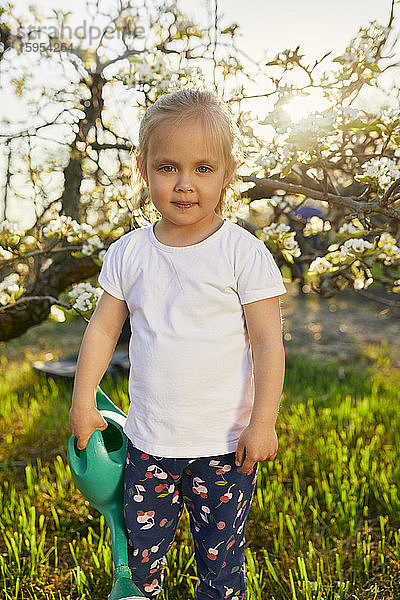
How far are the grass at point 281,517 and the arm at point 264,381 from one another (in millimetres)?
737

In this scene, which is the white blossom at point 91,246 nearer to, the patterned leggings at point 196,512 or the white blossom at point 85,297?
the white blossom at point 85,297

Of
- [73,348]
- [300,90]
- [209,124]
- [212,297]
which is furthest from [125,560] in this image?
[73,348]

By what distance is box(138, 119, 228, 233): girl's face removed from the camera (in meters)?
1.43

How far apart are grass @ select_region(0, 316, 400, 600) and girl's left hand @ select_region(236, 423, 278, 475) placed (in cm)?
71

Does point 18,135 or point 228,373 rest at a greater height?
point 18,135

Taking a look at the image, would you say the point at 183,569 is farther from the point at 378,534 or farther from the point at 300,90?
the point at 300,90

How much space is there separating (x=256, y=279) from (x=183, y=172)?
33 cm

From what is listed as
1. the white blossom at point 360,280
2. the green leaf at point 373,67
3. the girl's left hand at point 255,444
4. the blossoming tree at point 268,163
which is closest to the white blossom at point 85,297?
the blossoming tree at point 268,163

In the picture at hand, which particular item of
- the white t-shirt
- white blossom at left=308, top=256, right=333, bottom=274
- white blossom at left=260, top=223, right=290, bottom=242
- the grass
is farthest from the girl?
white blossom at left=308, top=256, right=333, bottom=274

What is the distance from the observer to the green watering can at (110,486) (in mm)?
1604

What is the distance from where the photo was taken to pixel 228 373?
1.53m

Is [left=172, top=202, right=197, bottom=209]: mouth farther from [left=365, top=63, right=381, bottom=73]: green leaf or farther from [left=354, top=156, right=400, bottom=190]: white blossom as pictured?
[left=365, top=63, right=381, bottom=73]: green leaf

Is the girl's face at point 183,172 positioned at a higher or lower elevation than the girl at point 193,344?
higher

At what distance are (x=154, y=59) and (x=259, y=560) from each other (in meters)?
2.17
